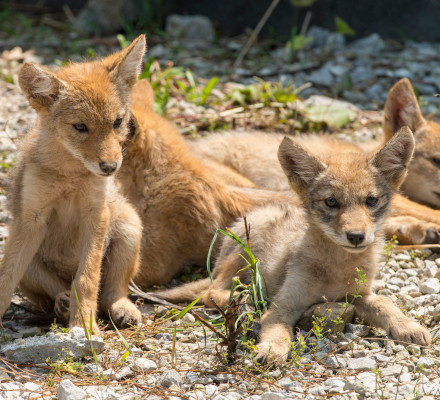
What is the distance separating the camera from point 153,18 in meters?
11.0

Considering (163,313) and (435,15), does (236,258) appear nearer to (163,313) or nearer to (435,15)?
(163,313)

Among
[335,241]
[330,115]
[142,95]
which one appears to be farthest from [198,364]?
[330,115]

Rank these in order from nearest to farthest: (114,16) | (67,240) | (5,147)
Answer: (67,240), (5,147), (114,16)

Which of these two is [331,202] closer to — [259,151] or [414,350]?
[414,350]

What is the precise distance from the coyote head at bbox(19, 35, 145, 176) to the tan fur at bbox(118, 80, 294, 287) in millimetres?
1062

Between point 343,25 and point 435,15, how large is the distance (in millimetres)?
1632

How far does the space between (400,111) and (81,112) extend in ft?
11.8

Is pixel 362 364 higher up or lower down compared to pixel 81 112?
lower down

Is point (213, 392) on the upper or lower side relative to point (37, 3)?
lower

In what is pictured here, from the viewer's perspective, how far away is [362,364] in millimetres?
3691

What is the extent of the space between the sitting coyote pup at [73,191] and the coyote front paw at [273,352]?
3.70 feet

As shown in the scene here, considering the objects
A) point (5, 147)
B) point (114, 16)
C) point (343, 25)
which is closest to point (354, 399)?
point (5, 147)

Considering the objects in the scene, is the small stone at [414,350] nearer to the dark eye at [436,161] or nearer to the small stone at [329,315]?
the small stone at [329,315]

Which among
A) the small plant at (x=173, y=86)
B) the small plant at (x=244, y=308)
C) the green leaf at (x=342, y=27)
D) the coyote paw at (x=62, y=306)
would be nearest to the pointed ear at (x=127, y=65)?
the small plant at (x=244, y=308)
